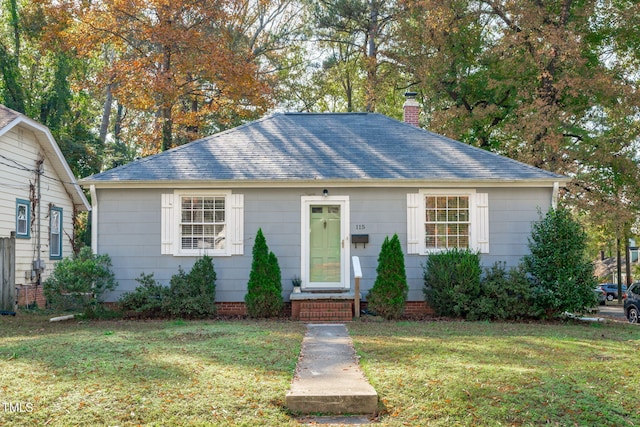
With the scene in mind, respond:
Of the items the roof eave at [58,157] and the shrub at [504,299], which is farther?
the roof eave at [58,157]

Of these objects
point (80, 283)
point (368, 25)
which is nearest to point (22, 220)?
point (80, 283)

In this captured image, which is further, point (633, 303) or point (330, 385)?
point (633, 303)

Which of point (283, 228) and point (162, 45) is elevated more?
point (162, 45)

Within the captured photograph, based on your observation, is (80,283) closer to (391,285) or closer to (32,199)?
(32,199)

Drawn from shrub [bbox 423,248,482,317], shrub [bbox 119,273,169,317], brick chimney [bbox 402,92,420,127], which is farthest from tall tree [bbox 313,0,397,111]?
shrub [bbox 119,273,169,317]

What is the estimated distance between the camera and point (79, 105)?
27125 millimetres

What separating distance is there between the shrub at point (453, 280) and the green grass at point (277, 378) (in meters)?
2.56

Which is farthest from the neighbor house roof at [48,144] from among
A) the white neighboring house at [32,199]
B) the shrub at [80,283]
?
the shrub at [80,283]

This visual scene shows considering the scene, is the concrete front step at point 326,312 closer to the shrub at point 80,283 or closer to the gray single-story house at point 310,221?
the gray single-story house at point 310,221

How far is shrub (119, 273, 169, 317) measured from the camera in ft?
40.3

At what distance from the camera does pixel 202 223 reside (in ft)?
42.8

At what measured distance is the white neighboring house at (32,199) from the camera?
48.9 ft

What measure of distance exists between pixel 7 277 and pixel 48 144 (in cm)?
423

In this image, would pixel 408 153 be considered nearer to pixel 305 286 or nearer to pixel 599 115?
pixel 305 286
